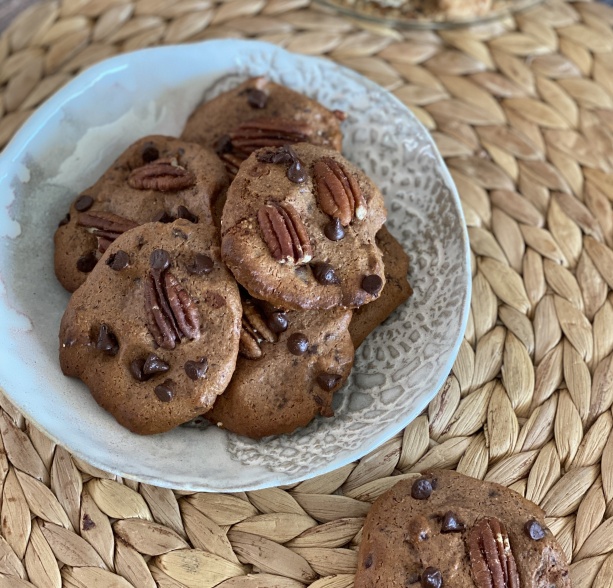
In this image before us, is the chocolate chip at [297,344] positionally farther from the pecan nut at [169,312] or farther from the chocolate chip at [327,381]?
the pecan nut at [169,312]

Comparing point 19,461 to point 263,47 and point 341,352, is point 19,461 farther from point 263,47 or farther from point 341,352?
point 263,47

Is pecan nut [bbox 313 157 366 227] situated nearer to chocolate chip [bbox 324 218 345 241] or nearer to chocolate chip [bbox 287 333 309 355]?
chocolate chip [bbox 324 218 345 241]

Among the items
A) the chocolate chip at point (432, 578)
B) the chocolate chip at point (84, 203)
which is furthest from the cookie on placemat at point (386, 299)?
the chocolate chip at point (84, 203)

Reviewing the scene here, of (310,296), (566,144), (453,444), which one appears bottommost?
(453,444)

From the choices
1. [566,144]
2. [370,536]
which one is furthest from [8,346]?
[566,144]

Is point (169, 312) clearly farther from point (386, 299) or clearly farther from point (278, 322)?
point (386, 299)

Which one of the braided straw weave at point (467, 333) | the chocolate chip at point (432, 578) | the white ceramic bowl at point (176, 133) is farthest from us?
the braided straw weave at point (467, 333)
